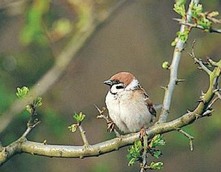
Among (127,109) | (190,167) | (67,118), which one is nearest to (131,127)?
(127,109)

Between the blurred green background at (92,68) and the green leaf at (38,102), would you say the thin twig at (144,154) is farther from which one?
the blurred green background at (92,68)

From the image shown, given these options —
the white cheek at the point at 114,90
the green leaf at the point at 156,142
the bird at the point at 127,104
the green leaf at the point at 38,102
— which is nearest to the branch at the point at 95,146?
the green leaf at the point at 156,142

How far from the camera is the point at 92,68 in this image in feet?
29.0

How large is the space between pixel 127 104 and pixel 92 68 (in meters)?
4.68

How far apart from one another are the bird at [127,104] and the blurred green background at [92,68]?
1.56m

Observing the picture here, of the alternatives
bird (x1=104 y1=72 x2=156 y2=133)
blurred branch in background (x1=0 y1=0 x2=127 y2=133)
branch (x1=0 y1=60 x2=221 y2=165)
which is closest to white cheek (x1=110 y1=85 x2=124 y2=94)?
bird (x1=104 y1=72 x2=156 y2=133)

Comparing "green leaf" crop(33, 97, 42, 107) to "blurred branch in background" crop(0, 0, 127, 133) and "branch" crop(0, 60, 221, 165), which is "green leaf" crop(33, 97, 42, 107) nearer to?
"branch" crop(0, 60, 221, 165)

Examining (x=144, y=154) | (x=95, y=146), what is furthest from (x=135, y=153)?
(x=95, y=146)

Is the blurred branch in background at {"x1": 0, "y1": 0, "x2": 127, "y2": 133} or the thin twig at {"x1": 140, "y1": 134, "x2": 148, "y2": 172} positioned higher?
the blurred branch in background at {"x1": 0, "y1": 0, "x2": 127, "y2": 133}

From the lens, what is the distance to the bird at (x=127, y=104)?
4.05 m

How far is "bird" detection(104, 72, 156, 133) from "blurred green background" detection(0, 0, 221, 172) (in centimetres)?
156

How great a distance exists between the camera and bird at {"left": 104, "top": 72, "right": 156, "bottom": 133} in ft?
13.3

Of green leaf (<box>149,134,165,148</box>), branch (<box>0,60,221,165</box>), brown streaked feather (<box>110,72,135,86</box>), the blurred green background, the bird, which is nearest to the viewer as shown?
branch (<box>0,60,221,165</box>)

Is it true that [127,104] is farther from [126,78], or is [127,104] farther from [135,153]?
[135,153]
